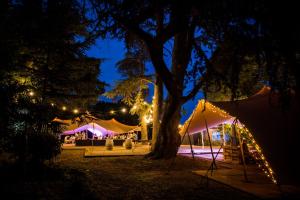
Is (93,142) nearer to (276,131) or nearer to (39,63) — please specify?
(39,63)

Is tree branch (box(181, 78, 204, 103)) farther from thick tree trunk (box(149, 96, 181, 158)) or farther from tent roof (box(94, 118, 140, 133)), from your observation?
tent roof (box(94, 118, 140, 133))

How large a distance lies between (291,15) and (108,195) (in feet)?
15.6

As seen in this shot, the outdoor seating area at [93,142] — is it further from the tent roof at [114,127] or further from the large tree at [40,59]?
the large tree at [40,59]

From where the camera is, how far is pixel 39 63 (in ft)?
44.3

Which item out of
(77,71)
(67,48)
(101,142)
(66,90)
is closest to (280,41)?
(67,48)

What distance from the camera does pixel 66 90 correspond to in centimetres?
1753

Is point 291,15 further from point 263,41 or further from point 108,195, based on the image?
point 108,195

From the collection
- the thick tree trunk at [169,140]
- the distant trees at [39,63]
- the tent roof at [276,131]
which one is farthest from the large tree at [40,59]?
the thick tree trunk at [169,140]

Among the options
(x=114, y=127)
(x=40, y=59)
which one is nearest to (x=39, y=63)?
(x=40, y=59)

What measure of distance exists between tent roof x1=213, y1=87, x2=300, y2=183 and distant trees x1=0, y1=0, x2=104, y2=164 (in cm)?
494

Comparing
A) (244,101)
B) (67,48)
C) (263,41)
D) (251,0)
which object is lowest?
(244,101)

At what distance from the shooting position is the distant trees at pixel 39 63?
7.52m

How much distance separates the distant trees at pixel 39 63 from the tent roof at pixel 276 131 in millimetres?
4942

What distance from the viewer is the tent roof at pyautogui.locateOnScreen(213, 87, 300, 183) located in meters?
5.37
